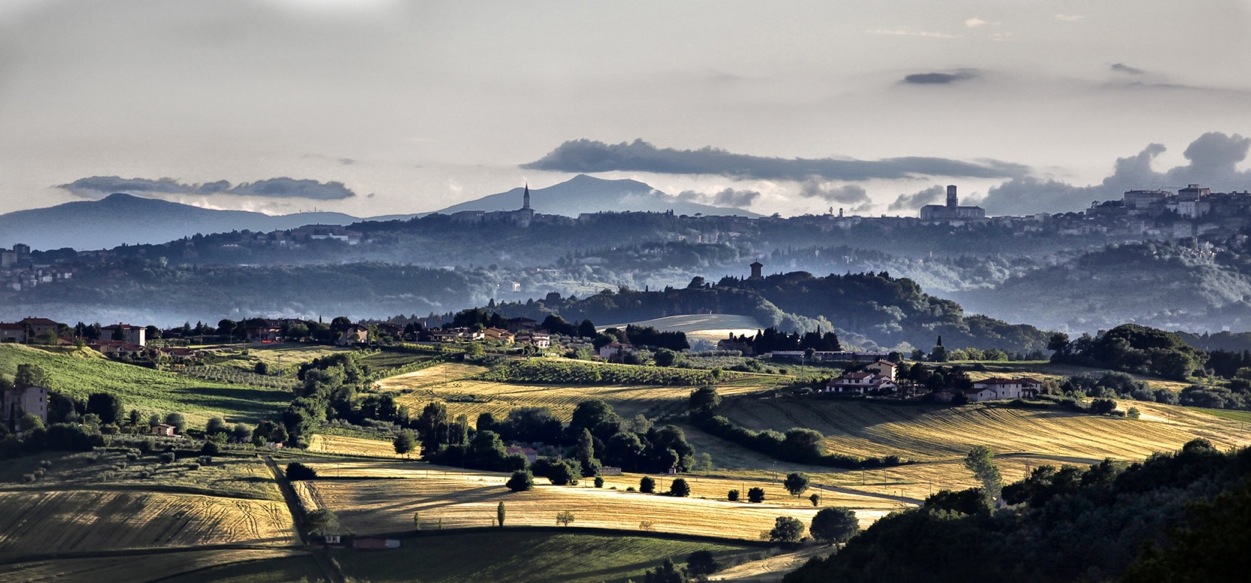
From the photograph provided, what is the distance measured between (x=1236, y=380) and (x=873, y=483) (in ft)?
195

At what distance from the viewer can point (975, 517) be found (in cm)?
Answer: 5581

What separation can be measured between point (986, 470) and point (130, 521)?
37.4 meters

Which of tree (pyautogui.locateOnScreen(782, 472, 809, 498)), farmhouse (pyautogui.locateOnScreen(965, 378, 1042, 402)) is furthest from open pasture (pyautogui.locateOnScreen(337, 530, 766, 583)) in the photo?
farmhouse (pyautogui.locateOnScreen(965, 378, 1042, 402))

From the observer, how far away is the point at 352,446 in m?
102

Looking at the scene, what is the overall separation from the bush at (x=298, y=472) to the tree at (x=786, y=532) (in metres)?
24.7

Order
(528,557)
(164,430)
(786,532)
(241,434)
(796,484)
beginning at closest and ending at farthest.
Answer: (528,557)
(786,532)
(796,484)
(164,430)
(241,434)

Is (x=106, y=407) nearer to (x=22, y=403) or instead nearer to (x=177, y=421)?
(x=177, y=421)

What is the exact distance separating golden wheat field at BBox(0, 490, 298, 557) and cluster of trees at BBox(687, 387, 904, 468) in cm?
3280

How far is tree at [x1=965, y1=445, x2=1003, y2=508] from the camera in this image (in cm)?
8388

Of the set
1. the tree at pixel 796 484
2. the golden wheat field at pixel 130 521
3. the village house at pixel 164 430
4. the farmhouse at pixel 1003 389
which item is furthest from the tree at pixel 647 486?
the farmhouse at pixel 1003 389

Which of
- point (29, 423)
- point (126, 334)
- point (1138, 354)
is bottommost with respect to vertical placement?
point (29, 423)

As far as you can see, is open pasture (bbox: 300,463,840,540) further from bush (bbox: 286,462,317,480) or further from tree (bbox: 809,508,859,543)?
tree (bbox: 809,508,859,543)

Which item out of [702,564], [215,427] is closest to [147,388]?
[215,427]

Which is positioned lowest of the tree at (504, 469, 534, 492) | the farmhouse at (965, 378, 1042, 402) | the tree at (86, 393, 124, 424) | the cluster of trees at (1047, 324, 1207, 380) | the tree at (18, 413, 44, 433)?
the tree at (504, 469, 534, 492)
